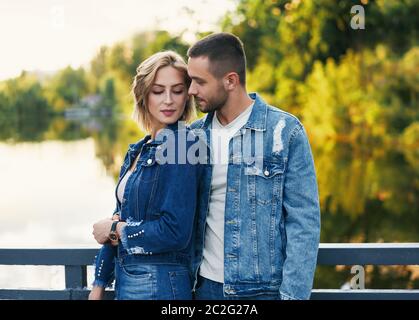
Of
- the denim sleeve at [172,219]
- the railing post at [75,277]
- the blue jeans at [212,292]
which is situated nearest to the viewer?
the denim sleeve at [172,219]

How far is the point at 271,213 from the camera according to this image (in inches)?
81.1

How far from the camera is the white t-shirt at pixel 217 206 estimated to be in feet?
6.92

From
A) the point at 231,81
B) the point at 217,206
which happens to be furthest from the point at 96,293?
the point at 231,81

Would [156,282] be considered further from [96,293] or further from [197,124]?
[197,124]

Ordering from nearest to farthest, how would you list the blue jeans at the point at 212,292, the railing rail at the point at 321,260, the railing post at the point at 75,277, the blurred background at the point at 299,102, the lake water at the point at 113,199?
the blue jeans at the point at 212,292
the railing rail at the point at 321,260
the railing post at the point at 75,277
the lake water at the point at 113,199
the blurred background at the point at 299,102

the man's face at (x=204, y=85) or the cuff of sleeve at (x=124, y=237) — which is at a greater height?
the man's face at (x=204, y=85)

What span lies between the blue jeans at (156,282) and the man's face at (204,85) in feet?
1.99

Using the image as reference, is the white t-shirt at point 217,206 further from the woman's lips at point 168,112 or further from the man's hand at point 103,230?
the man's hand at point 103,230

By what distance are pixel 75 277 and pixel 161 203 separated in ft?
2.12

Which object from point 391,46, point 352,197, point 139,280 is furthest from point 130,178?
point 391,46

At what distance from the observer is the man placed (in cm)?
202

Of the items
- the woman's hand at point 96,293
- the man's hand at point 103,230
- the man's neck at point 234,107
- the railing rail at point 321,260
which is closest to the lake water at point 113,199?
the railing rail at point 321,260

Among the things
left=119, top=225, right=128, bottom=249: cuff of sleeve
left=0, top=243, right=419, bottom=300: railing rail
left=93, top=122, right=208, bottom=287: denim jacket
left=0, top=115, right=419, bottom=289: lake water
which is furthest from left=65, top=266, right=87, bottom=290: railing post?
left=0, top=115, right=419, bottom=289: lake water

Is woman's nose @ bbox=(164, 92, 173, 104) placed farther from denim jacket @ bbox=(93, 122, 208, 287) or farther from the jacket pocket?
the jacket pocket
